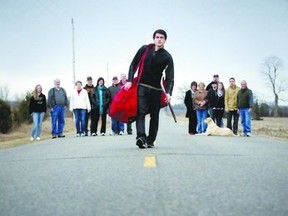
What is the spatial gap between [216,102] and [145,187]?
42.4 feet

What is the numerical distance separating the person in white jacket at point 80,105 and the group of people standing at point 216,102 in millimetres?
3769

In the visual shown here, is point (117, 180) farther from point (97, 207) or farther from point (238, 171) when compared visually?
point (238, 171)

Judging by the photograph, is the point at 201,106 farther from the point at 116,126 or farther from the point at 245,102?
the point at 116,126

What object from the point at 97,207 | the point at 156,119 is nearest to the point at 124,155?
the point at 156,119

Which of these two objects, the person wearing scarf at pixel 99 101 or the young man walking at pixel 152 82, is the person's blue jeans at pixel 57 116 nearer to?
the person wearing scarf at pixel 99 101

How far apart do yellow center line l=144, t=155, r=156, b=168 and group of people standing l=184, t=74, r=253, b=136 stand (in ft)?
32.3

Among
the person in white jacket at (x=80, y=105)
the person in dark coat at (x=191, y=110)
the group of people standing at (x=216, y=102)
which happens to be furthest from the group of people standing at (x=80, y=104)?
the group of people standing at (x=216, y=102)

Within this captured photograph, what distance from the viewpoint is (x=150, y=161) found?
6156mm

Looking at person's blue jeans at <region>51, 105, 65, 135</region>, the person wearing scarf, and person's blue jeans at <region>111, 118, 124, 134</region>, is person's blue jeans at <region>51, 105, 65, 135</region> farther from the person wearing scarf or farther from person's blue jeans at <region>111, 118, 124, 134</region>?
person's blue jeans at <region>111, 118, 124, 134</region>

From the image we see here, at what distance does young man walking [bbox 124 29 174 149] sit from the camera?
8.46 meters

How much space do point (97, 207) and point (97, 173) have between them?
1689mm

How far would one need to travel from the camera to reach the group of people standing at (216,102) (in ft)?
52.8

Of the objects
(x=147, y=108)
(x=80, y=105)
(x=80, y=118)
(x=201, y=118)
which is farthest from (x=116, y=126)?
(x=147, y=108)

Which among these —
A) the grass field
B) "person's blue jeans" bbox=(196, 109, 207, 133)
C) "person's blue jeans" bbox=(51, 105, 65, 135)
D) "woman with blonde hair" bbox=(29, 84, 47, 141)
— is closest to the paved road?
the grass field
